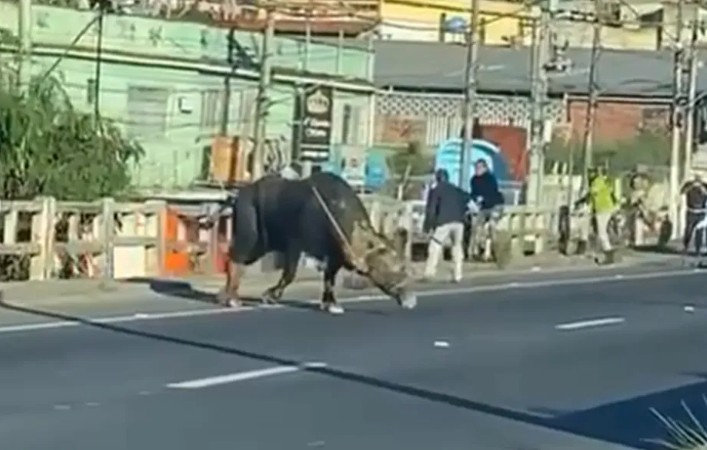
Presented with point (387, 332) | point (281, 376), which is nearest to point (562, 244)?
point (387, 332)

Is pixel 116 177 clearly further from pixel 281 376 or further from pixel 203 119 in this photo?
pixel 281 376

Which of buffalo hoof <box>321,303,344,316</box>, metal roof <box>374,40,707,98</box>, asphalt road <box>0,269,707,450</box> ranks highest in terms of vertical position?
metal roof <box>374,40,707,98</box>

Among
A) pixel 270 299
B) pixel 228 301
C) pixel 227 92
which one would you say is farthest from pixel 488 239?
pixel 228 301

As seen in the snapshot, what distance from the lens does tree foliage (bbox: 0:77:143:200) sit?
28703 mm

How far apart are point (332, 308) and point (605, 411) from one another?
837cm

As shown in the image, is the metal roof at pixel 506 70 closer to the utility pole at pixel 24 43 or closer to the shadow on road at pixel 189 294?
the utility pole at pixel 24 43

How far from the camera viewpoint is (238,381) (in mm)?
16109

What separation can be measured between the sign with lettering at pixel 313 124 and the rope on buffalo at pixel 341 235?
Result: 15.8 meters

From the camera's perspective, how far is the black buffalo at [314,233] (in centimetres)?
2370

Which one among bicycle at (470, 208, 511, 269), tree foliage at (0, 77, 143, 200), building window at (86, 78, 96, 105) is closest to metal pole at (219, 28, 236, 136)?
building window at (86, 78, 96, 105)

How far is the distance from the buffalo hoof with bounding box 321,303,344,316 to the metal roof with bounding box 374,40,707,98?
29.3 m

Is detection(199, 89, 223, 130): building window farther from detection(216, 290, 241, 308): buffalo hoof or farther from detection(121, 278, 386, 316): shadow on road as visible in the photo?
detection(216, 290, 241, 308): buffalo hoof

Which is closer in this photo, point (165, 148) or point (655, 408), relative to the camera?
point (655, 408)

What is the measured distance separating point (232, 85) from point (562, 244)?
7.40 m
